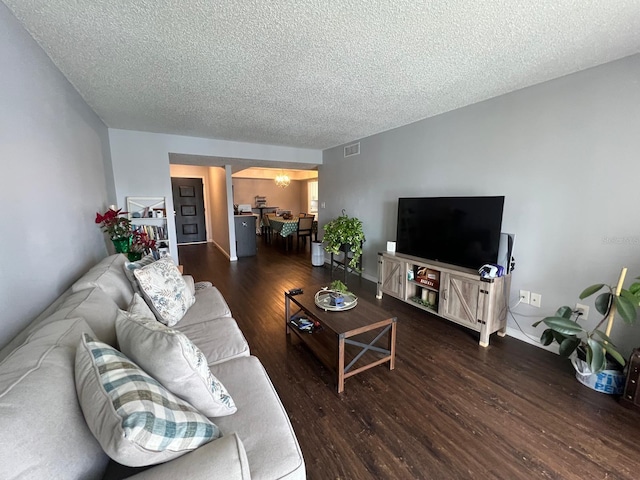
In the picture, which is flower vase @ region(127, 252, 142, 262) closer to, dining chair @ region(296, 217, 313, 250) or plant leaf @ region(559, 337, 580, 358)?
plant leaf @ region(559, 337, 580, 358)

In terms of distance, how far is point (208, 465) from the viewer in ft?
2.43

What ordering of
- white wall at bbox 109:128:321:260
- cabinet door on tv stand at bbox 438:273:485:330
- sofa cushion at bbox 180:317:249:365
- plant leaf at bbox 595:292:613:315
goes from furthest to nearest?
1. white wall at bbox 109:128:321:260
2. cabinet door on tv stand at bbox 438:273:485:330
3. plant leaf at bbox 595:292:613:315
4. sofa cushion at bbox 180:317:249:365

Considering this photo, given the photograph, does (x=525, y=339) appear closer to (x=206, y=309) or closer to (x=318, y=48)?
(x=206, y=309)

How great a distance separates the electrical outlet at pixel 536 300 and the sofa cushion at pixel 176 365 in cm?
276

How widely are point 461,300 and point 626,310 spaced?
1.11 metres

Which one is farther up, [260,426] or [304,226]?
[304,226]

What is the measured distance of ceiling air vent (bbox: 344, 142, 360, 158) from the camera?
459 centimetres

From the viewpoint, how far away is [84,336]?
3.05 ft

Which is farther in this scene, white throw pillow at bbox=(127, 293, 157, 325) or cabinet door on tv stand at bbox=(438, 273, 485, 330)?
cabinet door on tv stand at bbox=(438, 273, 485, 330)

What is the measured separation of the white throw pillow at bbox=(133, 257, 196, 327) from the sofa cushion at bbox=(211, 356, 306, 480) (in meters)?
0.67

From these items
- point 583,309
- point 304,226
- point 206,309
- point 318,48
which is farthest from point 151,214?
point 583,309

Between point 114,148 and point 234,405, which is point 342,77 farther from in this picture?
point 114,148

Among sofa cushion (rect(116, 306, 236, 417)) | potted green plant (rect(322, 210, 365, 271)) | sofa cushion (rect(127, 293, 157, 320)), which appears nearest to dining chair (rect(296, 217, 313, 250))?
potted green plant (rect(322, 210, 365, 271))

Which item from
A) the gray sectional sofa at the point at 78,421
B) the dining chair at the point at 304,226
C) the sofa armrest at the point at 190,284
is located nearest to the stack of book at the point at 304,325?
the sofa armrest at the point at 190,284
